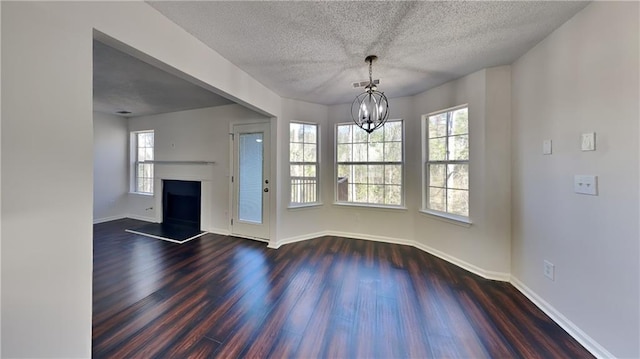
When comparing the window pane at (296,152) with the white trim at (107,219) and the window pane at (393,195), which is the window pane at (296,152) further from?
the white trim at (107,219)

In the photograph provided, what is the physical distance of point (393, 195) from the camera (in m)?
3.94

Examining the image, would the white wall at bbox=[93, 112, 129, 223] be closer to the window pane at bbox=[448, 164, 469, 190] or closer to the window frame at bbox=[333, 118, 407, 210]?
the window frame at bbox=[333, 118, 407, 210]

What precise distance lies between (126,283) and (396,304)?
282cm

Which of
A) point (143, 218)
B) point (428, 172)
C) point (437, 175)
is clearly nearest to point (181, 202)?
point (143, 218)

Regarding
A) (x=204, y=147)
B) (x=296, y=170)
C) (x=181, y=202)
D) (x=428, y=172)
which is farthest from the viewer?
(x=181, y=202)

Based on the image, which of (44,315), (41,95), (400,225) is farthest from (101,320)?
(400,225)

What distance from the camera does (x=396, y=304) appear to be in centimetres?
214

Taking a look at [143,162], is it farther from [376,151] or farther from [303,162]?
[376,151]

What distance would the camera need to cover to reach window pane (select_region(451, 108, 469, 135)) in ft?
9.95

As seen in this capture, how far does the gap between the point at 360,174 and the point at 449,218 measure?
61.7 inches

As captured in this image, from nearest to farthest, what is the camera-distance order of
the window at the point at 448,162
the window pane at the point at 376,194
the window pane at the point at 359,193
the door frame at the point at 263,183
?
the window at the point at 448,162, the door frame at the point at 263,183, the window pane at the point at 376,194, the window pane at the point at 359,193

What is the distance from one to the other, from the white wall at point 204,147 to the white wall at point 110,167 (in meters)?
0.81

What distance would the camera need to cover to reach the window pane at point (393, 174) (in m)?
3.89

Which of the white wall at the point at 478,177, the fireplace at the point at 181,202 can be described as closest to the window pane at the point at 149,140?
the fireplace at the point at 181,202
